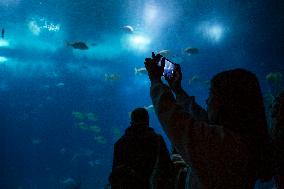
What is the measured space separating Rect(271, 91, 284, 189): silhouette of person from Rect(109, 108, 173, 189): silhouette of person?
90 cm

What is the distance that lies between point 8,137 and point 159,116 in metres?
48.4

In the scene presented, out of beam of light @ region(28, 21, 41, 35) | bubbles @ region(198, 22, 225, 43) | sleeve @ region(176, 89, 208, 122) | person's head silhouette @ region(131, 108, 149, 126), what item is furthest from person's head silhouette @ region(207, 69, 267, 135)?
beam of light @ region(28, 21, 41, 35)

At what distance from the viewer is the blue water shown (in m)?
15.7

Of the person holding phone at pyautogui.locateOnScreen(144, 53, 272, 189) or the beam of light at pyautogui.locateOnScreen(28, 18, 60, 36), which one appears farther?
Result: the beam of light at pyautogui.locateOnScreen(28, 18, 60, 36)

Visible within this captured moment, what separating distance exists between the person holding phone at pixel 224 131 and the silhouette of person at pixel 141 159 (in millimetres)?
1048

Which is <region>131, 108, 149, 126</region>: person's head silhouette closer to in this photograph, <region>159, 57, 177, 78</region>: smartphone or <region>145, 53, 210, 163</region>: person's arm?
<region>159, 57, 177, 78</region>: smartphone

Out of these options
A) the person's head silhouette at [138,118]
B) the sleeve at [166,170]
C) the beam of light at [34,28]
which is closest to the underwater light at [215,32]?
the beam of light at [34,28]

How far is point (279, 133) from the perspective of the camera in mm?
2361

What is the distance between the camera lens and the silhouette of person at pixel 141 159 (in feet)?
8.86

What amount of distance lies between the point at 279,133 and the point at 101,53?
21.8 meters

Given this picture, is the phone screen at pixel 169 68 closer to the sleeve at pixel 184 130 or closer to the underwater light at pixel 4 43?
the sleeve at pixel 184 130

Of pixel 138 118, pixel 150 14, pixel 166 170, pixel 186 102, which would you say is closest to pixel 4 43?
pixel 150 14

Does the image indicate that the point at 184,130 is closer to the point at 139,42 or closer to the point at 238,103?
the point at 238,103

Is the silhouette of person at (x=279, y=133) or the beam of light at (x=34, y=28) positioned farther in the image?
the beam of light at (x=34, y=28)
